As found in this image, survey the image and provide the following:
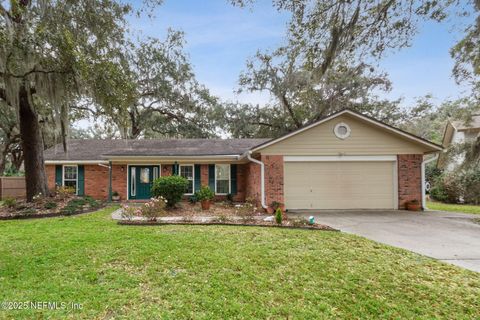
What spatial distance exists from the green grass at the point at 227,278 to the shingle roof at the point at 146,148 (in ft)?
24.4

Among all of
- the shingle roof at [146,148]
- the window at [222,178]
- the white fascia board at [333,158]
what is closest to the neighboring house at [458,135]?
the white fascia board at [333,158]

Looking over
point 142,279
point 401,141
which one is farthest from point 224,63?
point 142,279

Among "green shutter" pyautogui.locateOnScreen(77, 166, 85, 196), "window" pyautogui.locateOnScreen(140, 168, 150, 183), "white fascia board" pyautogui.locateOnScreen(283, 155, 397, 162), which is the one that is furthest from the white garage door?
"green shutter" pyautogui.locateOnScreen(77, 166, 85, 196)

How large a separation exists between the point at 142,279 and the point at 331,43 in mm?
5272

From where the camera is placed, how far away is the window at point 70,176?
13367mm

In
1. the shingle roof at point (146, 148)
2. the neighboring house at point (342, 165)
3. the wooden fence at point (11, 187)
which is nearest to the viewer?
the neighboring house at point (342, 165)

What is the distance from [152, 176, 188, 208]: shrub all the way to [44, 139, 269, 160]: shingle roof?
119 inches

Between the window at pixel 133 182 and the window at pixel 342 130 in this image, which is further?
the window at pixel 133 182

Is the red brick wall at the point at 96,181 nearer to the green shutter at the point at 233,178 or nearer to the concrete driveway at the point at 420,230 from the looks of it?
the green shutter at the point at 233,178

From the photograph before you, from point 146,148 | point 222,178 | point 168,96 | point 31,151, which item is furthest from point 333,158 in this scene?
point 168,96

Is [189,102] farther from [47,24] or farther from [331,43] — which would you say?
[331,43]

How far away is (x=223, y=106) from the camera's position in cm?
2252

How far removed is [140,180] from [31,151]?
14.5 ft

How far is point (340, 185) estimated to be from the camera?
10750 millimetres
